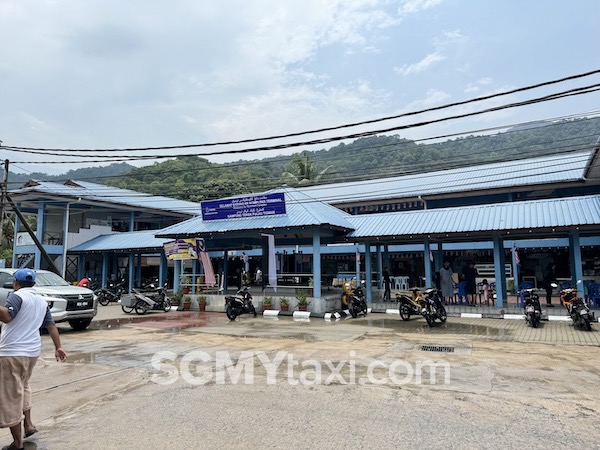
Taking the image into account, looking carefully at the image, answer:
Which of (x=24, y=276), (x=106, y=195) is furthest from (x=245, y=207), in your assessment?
(x=106, y=195)

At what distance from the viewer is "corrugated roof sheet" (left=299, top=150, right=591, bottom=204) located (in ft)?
66.8

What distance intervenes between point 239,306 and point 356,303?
4.45 meters

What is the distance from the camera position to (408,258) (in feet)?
86.3

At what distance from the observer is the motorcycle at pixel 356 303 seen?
50.1ft

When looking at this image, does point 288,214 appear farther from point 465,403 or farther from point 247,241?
point 465,403

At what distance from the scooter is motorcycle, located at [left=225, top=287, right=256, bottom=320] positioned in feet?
34.5

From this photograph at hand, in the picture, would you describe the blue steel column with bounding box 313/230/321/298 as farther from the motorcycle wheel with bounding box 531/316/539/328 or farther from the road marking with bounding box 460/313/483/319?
the motorcycle wheel with bounding box 531/316/539/328

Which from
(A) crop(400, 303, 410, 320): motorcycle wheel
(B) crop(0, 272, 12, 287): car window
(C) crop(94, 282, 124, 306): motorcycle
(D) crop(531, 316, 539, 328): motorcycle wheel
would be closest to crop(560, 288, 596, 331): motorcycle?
(D) crop(531, 316, 539, 328): motorcycle wheel

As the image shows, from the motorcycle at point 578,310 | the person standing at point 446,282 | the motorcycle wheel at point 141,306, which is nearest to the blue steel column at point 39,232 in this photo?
the motorcycle wheel at point 141,306

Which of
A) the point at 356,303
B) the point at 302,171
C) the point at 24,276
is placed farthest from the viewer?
the point at 302,171

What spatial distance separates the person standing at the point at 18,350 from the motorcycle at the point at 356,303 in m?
12.0

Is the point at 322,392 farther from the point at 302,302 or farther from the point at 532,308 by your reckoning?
the point at 302,302

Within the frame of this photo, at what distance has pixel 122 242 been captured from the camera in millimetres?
25641

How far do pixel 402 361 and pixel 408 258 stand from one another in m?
19.4
